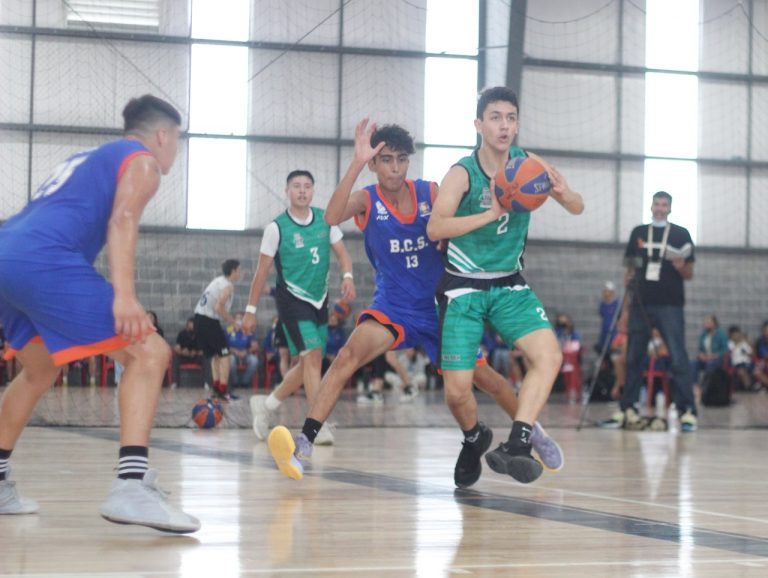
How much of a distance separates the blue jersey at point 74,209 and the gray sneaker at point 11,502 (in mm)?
931

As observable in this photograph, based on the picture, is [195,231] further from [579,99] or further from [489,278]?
[489,278]

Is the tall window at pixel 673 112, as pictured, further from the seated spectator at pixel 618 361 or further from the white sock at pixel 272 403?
the white sock at pixel 272 403

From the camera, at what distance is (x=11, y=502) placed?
4.53 m

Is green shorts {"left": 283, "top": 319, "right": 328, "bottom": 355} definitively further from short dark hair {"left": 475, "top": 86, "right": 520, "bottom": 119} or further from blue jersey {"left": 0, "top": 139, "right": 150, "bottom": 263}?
blue jersey {"left": 0, "top": 139, "right": 150, "bottom": 263}

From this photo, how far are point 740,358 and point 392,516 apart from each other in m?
17.6

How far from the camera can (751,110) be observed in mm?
23516

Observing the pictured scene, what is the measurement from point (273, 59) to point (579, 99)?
215 inches

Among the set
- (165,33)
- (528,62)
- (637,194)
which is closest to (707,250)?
(637,194)

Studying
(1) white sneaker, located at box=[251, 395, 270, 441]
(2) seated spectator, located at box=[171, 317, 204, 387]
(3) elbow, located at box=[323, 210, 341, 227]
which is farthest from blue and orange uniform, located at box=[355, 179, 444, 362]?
(2) seated spectator, located at box=[171, 317, 204, 387]

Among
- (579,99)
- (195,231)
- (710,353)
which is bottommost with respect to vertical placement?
(710,353)

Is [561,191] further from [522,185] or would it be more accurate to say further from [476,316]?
[476,316]

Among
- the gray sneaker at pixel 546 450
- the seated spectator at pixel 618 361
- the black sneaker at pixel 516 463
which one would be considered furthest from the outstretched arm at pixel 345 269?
the seated spectator at pixel 618 361

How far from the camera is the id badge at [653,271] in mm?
10938

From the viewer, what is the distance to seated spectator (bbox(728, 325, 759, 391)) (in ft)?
70.0
